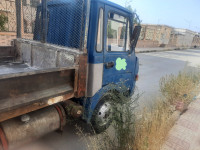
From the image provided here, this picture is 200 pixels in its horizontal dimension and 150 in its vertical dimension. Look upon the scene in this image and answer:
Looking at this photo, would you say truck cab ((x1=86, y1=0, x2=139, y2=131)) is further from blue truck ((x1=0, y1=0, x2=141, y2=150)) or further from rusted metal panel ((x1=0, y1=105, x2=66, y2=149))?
rusted metal panel ((x1=0, y1=105, x2=66, y2=149))

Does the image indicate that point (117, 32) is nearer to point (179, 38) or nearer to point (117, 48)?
point (117, 48)

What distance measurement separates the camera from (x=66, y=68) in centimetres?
199

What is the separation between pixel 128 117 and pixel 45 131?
118cm

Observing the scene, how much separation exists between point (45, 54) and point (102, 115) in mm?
1523

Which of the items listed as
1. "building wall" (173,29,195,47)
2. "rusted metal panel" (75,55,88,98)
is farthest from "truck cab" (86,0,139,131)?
"building wall" (173,29,195,47)

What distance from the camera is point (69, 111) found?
2479 millimetres

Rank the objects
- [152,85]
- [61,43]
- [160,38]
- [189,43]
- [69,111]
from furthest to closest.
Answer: [189,43] → [160,38] → [152,85] → [61,43] → [69,111]

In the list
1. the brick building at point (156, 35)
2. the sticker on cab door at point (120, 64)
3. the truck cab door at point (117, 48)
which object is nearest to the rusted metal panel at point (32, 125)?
the truck cab door at point (117, 48)

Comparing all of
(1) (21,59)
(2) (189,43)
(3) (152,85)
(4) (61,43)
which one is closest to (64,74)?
(4) (61,43)

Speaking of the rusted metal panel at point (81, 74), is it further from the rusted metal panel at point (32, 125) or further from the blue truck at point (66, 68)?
the rusted metal panel at point (32, 125)

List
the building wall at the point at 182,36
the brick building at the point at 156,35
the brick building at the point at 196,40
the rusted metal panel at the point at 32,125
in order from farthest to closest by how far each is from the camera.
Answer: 1. the brick building at the point at 196,40
2. the building wall at the point at 182,36
3. the brick building at the point at 156,35
4. the rusted metal panel at the point at 32,125

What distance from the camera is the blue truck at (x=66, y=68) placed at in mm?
1704

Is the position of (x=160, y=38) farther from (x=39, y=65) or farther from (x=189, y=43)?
(x=39, y=65)

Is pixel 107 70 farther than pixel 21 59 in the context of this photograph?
No
